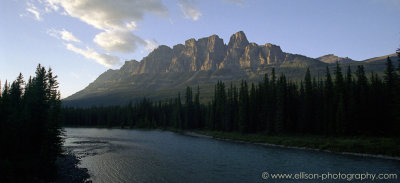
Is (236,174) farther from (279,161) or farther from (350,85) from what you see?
(350,85)

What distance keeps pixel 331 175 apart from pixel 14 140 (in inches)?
1510

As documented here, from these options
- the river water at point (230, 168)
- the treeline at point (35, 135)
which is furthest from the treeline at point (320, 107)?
the treeline at point (35, 135)

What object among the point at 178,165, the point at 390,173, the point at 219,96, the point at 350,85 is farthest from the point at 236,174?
the point at 219,96

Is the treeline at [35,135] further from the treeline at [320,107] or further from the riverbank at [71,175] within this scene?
the treeline at [320,107]

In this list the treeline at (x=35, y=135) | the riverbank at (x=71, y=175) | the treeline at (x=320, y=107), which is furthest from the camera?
the treeline at (x=320, y=107)

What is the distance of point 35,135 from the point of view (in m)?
32.9

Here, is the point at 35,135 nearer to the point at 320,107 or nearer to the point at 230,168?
the point at 230,168

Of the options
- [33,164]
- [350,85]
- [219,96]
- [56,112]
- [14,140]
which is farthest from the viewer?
[219,96]

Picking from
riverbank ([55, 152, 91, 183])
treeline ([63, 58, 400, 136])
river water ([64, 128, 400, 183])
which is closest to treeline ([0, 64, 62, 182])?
riverbank ([55, 152, 91, 183])

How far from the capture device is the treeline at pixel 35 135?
82.2 feet

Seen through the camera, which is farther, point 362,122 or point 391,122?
point 362,122

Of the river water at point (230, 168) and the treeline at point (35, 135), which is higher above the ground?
the treeline at point (35, 135)

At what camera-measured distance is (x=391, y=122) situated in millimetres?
60094

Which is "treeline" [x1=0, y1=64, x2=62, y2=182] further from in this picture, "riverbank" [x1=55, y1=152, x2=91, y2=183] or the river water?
the river water
